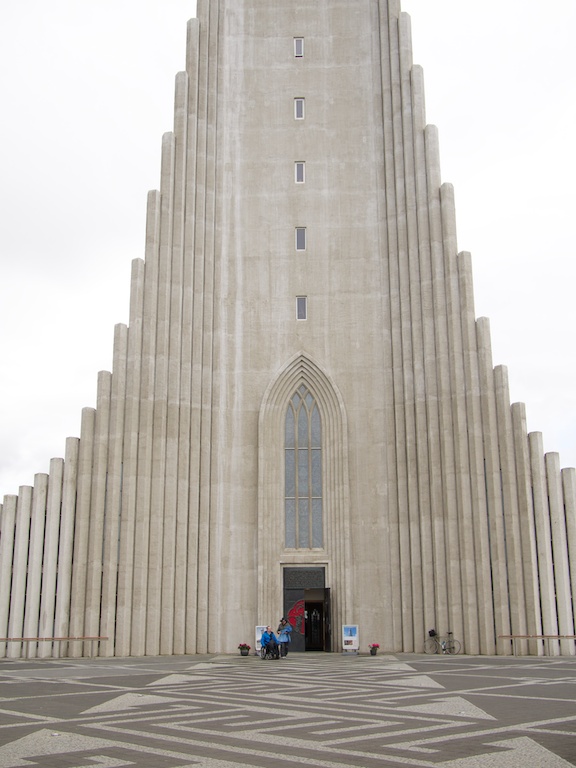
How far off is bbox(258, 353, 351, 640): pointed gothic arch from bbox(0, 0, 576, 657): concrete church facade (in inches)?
3.4

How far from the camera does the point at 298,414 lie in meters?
34.4

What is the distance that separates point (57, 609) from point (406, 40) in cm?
2780

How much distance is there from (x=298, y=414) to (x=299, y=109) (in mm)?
14027

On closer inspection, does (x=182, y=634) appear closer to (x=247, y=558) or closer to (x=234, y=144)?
(x=247, y=558)

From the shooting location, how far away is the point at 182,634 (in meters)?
30.9

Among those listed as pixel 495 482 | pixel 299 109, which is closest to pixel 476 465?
pixel 495 482

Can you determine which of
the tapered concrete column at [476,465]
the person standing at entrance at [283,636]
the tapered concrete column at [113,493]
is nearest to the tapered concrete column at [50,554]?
the tapered concrete column at [113,493]

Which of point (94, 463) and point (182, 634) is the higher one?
point (94, 463)

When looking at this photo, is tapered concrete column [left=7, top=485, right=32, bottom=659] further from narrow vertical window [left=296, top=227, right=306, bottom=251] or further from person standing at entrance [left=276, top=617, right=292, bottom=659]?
narrow vertical window [left=296, top=227, right=306, bottom=251]

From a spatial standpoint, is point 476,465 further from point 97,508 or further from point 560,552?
point 97,508

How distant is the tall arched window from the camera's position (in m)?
33.2

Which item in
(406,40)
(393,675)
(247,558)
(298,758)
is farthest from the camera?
(406,40)

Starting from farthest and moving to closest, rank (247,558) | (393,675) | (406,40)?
(406,40), (247,558), (393,675)

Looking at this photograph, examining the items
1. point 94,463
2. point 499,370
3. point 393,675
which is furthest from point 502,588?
point 94,463
